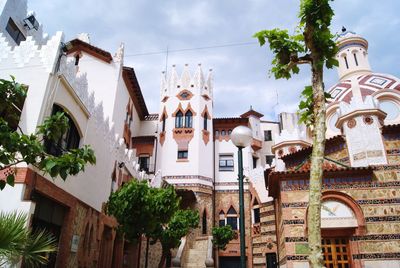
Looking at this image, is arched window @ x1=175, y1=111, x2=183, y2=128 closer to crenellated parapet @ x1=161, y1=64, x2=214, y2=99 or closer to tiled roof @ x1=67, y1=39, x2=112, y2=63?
crenellated parapet @ x1=161, y1=64, x2=214, y2=99

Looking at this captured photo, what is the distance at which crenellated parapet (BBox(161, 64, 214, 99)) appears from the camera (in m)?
27.4

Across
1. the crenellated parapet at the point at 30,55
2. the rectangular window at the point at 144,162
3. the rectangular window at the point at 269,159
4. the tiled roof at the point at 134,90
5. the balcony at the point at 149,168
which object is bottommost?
the crenellated parapet at the point at 30,55

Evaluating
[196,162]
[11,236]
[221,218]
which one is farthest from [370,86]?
[11,236]

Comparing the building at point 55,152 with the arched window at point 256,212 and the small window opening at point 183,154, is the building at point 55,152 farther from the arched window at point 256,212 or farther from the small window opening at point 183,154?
the arched window at point 256,212

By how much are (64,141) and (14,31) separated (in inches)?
417

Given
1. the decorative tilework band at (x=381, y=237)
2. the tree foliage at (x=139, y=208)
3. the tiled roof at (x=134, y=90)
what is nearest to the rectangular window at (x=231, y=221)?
the tiled roof at (x=134, y=90)

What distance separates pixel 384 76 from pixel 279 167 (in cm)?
942

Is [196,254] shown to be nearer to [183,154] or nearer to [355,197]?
[183,154]

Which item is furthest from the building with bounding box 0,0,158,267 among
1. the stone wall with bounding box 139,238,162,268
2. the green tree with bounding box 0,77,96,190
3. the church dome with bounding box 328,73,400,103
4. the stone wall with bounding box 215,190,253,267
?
the church dome with bounding box 328,73,400,103

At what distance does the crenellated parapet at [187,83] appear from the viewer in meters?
27.4

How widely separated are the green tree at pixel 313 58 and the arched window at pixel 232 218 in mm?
18205

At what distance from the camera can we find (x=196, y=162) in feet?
81.7

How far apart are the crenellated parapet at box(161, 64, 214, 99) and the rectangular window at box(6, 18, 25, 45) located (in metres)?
12.5

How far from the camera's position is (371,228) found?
11734 mm
